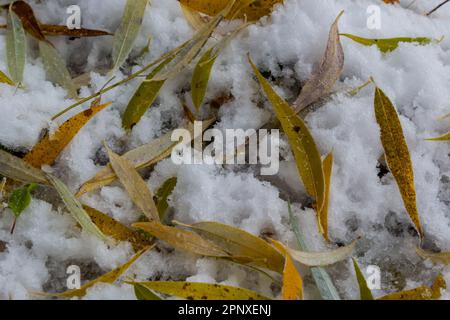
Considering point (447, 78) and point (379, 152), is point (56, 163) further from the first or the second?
point (447, 78)

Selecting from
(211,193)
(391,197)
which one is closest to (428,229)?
(391,197)

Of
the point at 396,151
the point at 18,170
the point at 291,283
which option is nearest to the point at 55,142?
the point at 18,170

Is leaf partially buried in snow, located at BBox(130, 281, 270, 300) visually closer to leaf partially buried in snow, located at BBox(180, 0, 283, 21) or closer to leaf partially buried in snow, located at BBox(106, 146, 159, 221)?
leaf partially buried in snow, located at BBox(106, 146, 159, 221)

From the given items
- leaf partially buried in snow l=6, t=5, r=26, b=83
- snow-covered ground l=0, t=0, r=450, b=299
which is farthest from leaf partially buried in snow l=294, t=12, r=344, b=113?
leaf partially buried in snow l=6, t=5, r=26, b=83

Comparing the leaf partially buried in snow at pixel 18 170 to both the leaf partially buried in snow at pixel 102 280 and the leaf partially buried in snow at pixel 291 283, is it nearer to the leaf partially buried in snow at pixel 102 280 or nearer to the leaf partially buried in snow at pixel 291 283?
the leaf partially buried in snow at pixel 102 280

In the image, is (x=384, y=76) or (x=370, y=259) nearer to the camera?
(x=370, y=259)

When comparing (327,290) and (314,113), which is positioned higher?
(314,113)
